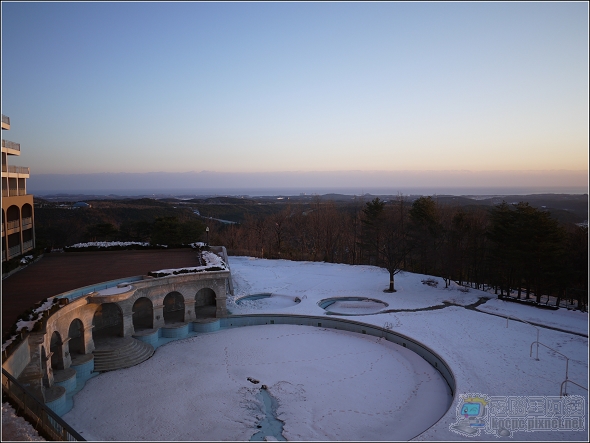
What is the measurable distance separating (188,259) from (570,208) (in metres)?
43.3

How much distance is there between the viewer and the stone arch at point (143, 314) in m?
18.5

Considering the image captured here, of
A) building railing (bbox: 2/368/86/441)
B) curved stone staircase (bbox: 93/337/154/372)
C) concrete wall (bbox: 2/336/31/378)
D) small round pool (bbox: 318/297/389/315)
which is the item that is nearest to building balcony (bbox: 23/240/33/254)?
curved stone staircase (bbox: 93/337/154/372)

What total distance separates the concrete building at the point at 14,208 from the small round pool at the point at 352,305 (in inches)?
688

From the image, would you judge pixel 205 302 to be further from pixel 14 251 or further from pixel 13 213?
pixel 13 213

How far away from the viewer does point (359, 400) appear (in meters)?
13.2

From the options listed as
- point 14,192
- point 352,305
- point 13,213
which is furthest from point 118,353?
point 14,192

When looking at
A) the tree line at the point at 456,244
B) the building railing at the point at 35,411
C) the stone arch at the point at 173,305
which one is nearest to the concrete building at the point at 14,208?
the stone arch at the point at 173,305

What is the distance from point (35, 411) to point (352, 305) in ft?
59.6

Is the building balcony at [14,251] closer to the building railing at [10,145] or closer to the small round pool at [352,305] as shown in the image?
the building railing at [10,145]

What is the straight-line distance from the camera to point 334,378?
579 inches

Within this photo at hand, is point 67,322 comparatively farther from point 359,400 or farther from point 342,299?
point 342,299

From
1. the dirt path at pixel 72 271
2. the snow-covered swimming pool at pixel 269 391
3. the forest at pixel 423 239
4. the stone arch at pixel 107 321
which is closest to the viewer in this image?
the snow-covered swimming pool at pixel 269 391

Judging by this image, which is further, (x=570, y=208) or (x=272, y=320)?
(x=570, y=208)

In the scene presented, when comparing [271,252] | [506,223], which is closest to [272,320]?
[506,223]
